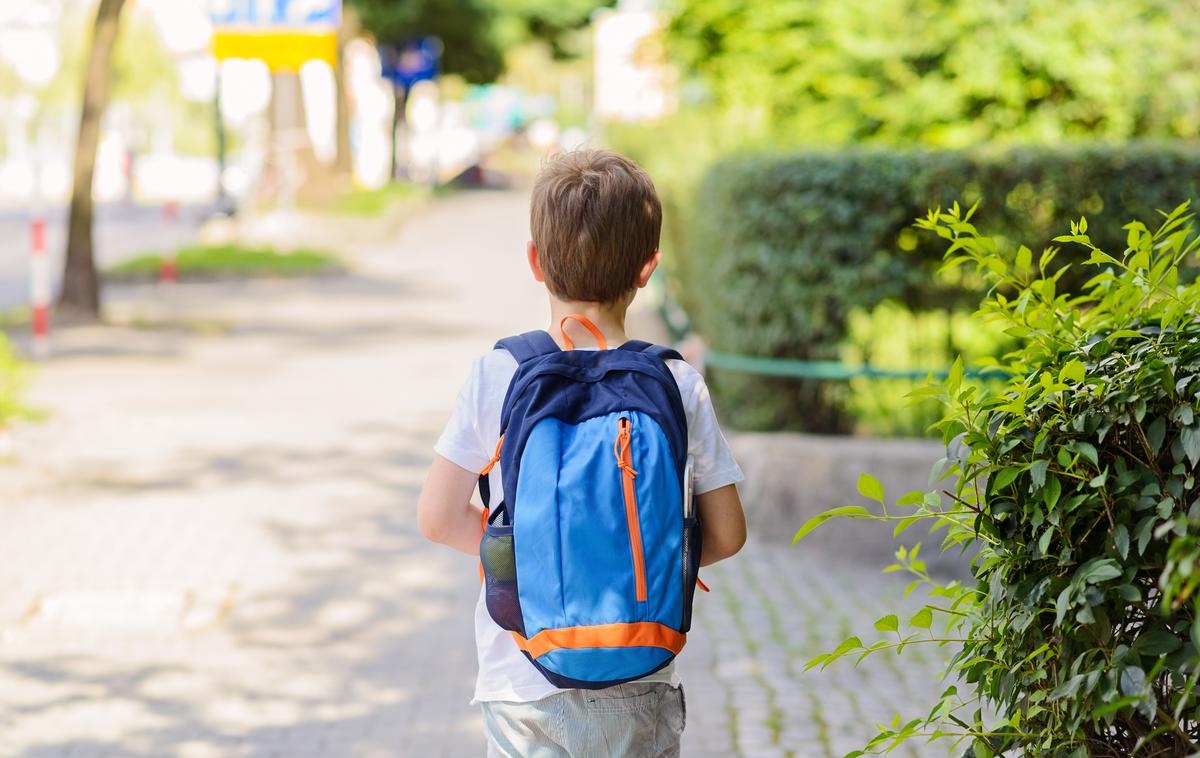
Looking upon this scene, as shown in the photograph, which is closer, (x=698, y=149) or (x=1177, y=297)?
(x=1177, y=297)

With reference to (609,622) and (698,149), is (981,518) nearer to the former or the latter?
(609,622)

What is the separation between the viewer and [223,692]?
5098 mm

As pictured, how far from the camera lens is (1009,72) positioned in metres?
10.3

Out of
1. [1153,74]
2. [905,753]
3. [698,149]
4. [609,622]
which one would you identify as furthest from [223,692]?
[1153,74]

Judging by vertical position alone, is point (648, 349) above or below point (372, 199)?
above

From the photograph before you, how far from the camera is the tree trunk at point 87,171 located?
14.4 meters

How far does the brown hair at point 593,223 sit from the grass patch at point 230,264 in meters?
18.2

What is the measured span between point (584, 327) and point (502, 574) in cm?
41

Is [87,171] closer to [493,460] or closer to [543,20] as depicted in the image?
[493,460]

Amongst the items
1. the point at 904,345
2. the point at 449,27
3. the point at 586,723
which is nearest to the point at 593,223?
the point at 586,723

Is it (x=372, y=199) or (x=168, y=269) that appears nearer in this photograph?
(x=168, y=269)

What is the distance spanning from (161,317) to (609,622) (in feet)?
47.1

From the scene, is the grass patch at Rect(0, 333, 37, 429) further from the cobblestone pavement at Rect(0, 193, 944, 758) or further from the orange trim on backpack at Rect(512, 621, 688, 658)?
the orange trim on backpack at Rect(512, 621, 688, 658)

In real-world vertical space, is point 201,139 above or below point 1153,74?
below
